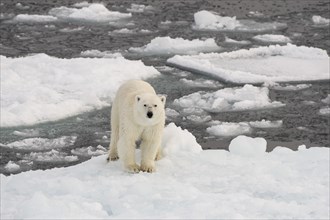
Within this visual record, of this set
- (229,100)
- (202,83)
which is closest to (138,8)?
(202,83)

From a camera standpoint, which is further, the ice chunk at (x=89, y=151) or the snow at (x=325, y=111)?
the snow at (x=325, y=111)

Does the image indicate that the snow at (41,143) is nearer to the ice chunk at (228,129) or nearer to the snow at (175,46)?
the ice chunk at (228,129)

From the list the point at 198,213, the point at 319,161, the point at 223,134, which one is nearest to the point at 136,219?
the point at 198,213

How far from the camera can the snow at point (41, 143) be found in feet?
27.7

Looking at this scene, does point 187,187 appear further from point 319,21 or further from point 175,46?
point 319,21

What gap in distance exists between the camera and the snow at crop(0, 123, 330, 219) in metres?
4.66

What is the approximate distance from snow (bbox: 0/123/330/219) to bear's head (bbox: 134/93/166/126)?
0.40 meters

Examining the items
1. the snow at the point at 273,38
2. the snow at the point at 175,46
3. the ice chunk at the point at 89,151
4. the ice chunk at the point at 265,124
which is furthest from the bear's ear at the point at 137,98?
the snow at the point at 273,38

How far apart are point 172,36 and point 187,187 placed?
10257 mm

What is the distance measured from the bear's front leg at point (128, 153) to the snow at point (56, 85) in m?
4.01

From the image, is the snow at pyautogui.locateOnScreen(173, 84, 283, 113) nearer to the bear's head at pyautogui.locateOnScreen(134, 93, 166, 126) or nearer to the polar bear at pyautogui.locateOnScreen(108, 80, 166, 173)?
the polar bear at pyautogui.locateOnScreen(108, 80, 166, 173)

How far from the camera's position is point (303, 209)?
4.78 m

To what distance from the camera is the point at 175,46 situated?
1385 cm

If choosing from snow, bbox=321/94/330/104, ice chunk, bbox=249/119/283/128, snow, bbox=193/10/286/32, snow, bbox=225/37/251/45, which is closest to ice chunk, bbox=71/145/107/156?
ice chunk, bbox=249/119/283/128
